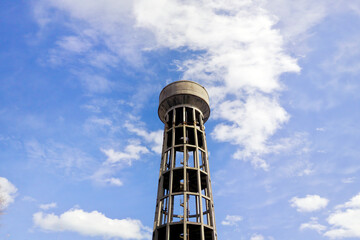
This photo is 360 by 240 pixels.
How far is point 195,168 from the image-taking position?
36.0 metres

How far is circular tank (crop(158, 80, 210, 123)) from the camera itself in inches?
1625

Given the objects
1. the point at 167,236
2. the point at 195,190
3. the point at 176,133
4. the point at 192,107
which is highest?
the point at 192,107

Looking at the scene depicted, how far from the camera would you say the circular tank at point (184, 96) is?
41.3m

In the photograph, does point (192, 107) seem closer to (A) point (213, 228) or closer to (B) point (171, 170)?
(B) point (171, 170)

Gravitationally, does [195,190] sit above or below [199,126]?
below

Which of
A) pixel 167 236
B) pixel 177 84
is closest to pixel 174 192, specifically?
pixel 167 236

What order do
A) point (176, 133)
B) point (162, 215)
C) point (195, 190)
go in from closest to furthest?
point (162, 215) → point (195, 190) → point (176, 133)

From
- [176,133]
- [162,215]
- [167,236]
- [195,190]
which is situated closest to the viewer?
[167,236]

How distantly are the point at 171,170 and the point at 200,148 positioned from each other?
5.47 metres

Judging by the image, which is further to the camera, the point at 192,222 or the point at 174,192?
the point at 174,192

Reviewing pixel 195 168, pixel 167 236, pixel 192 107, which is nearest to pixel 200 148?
pixel 195 168

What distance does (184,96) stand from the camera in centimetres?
4112

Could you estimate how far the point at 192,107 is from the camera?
41.9 m

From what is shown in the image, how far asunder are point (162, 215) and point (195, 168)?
7013mm
